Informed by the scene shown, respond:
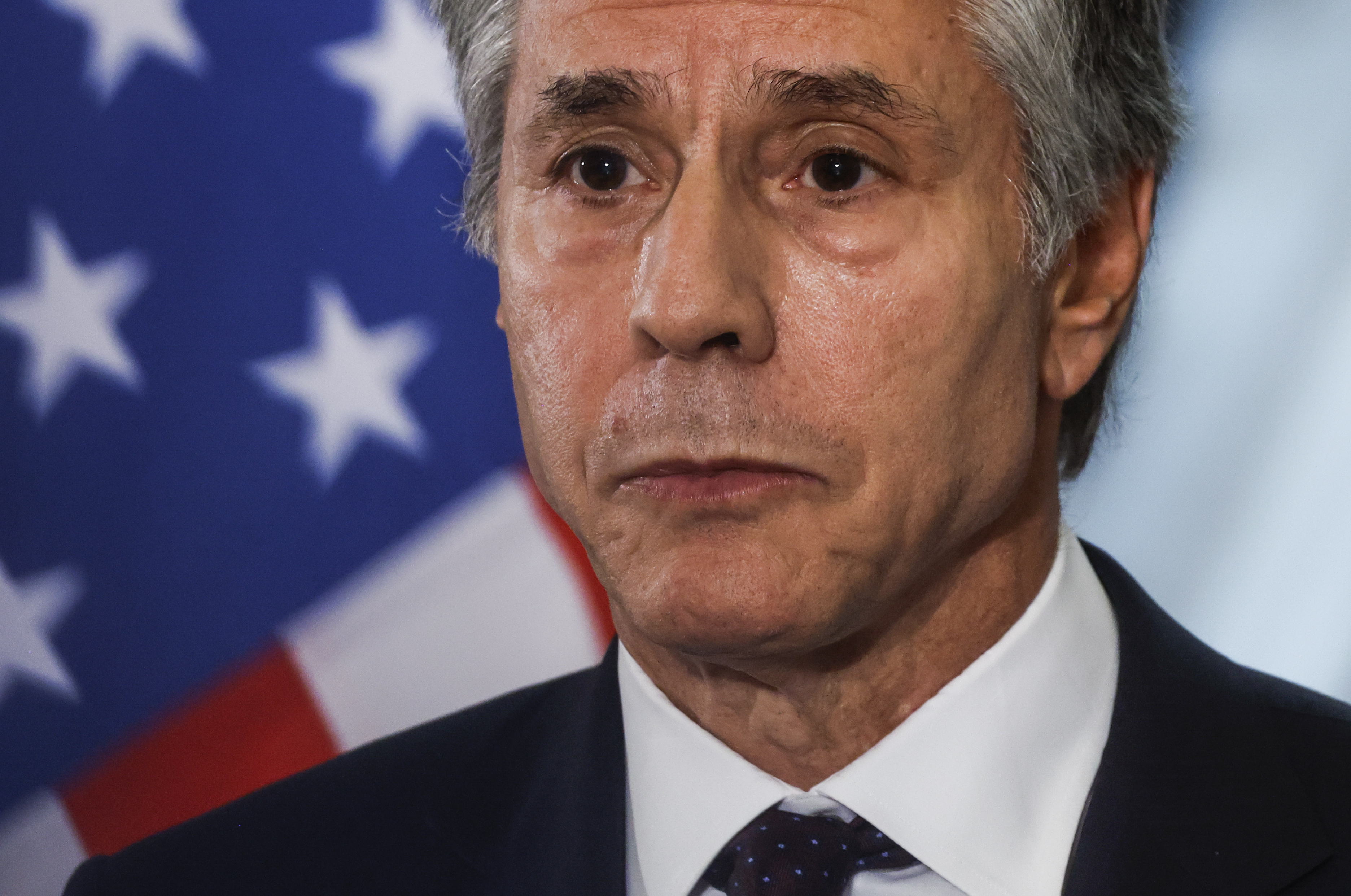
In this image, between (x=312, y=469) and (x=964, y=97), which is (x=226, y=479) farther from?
(x=964, y=97)

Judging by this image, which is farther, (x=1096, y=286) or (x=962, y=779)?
(x=1096, y=286)

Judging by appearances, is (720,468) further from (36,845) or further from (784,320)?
(36,845)

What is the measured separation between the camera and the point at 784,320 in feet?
5.94

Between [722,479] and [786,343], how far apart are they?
192mm

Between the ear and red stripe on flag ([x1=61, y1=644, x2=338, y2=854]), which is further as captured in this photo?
red stripe on flag ([x1=61, y1=644, x2=338, y2=854])

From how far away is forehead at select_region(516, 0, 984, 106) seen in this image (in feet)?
5.90

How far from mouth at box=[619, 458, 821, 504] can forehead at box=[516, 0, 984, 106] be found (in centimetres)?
49

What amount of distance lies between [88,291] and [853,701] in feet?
5.34

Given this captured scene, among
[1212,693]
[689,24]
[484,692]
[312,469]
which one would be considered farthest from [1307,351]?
[312,469]

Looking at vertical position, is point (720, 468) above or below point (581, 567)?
below

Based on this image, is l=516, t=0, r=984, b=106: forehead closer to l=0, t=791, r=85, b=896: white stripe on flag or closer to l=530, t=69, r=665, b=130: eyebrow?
l=530, t=69, r=665, b=130: eyebrow

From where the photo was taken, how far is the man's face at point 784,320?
179 cm

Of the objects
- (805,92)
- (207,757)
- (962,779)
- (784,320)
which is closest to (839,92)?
(805,92)

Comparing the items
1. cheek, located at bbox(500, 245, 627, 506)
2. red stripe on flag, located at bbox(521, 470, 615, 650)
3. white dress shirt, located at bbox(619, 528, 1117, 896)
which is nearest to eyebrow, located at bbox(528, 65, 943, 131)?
cheek, located at bbox(500, 245, 627, 506)
